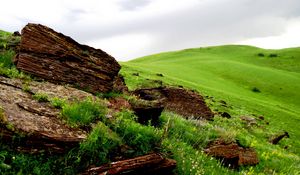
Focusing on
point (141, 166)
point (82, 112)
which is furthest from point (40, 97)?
point (141, 166)

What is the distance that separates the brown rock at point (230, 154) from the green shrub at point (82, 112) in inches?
151

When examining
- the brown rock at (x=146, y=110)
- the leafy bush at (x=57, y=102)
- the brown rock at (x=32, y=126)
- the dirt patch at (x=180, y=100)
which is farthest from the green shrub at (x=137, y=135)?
the dirt patch at (x=180, y=100)

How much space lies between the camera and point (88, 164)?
27.4ft

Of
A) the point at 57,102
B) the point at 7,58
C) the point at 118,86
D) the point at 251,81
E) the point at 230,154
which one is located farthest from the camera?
the point at 251,81

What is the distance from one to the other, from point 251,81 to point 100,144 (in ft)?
234

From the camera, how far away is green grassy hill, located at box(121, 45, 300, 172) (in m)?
41.6

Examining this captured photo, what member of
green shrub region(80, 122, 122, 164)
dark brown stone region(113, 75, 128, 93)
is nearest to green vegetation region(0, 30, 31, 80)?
dark brown stone region(113, 75, 128, 93)

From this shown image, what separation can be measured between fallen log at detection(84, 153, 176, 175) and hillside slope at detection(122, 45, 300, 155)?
78.6 feet

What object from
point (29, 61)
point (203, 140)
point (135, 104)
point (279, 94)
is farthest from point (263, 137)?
point (279, 94)

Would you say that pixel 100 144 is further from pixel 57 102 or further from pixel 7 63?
pixel 7 63

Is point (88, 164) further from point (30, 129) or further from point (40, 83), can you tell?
point (40, 83)

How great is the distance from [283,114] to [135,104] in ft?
129

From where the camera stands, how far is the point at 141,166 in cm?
870

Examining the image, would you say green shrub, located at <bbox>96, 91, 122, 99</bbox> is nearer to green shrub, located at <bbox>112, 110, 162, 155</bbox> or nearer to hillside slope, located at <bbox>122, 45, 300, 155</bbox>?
green shrub, located at <bbox>112, 110, 162, 155</bbox>
